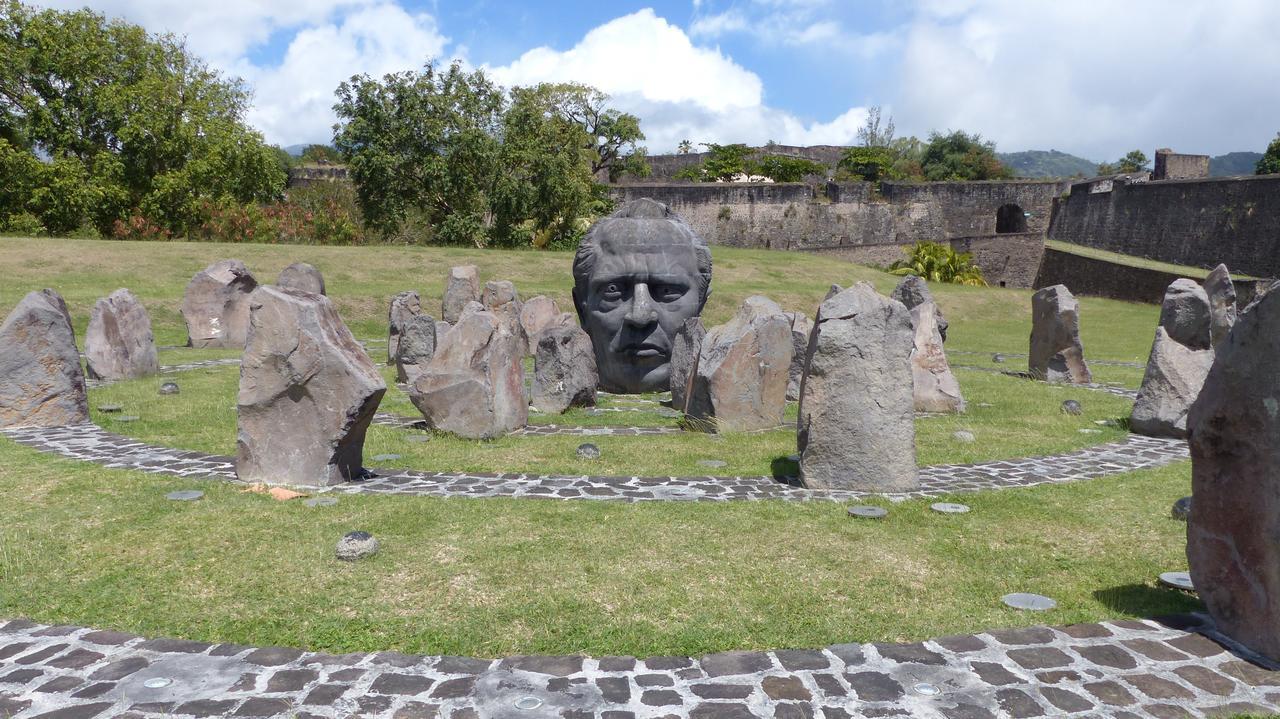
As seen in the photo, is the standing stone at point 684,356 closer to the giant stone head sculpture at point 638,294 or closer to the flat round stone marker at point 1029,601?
the giant stone head sculpture at point 638,294

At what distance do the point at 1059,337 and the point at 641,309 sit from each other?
665 cm

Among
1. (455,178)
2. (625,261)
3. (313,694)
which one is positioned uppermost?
(455,178)

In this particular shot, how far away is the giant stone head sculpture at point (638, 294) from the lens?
11.7 metres

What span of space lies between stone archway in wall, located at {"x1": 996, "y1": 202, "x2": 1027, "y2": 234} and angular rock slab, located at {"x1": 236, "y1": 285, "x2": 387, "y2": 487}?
144ft

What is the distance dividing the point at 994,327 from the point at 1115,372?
10999 mm

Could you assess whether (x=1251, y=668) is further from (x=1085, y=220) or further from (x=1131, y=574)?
(x=1085, y=220)

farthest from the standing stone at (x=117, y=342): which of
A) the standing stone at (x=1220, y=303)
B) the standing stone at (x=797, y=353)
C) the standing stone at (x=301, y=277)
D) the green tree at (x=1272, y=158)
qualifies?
the green tree at (x=1272, y=158)

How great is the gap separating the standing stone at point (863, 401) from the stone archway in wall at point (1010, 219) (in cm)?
4206

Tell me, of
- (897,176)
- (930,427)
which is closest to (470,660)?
(930,427)

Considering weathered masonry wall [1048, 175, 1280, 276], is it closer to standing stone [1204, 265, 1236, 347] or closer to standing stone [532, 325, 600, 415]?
standing stone [1204, 265, 1236, 347]

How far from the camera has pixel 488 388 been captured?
877cm

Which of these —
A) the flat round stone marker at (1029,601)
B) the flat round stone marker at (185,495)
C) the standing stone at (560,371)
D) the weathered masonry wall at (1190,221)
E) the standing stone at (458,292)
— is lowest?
the flat round stone marker at (185,495)

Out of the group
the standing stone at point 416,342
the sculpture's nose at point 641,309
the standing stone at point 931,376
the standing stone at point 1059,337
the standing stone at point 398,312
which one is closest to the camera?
the standing stone at point 931,376

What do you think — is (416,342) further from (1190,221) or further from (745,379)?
(1190,221)
